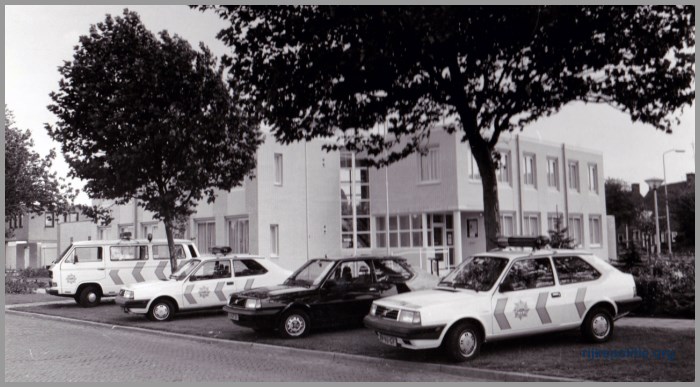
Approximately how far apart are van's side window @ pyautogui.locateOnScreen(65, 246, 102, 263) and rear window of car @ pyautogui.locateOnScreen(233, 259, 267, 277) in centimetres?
628

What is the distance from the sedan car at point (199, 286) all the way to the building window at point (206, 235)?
14025 millimetres

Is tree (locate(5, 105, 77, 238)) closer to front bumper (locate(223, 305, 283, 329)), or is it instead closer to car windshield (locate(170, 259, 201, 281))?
car windshield (locate(170, 259, 201, 281))

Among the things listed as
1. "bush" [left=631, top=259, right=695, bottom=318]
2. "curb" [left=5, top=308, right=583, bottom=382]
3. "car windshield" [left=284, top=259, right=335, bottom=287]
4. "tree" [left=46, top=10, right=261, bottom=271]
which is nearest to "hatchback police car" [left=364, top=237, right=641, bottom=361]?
"curb" [left=5, top=308, right=583, bottom=382]

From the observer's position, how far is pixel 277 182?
93.7 ft

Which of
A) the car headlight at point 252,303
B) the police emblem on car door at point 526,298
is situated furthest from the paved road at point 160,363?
the police emblem on car door at point 526,298

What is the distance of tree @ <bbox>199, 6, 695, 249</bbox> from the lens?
35.6 feet

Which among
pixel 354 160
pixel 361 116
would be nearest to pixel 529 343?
pixel 361 116

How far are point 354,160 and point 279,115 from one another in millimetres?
18590

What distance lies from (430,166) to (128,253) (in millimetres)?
13487

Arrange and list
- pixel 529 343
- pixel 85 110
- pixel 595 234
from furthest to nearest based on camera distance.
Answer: pixel 595 234 < pixel 85 110 < pixel 529 343

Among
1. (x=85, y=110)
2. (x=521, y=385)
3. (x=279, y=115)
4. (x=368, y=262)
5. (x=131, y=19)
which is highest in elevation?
(x=131, y=19)

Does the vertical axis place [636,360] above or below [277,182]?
below

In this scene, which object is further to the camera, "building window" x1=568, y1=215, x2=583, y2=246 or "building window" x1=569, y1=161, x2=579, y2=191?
"building window" x1=569, y1=161, x2=579, y2=191

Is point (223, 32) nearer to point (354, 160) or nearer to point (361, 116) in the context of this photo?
point (361, 116)
